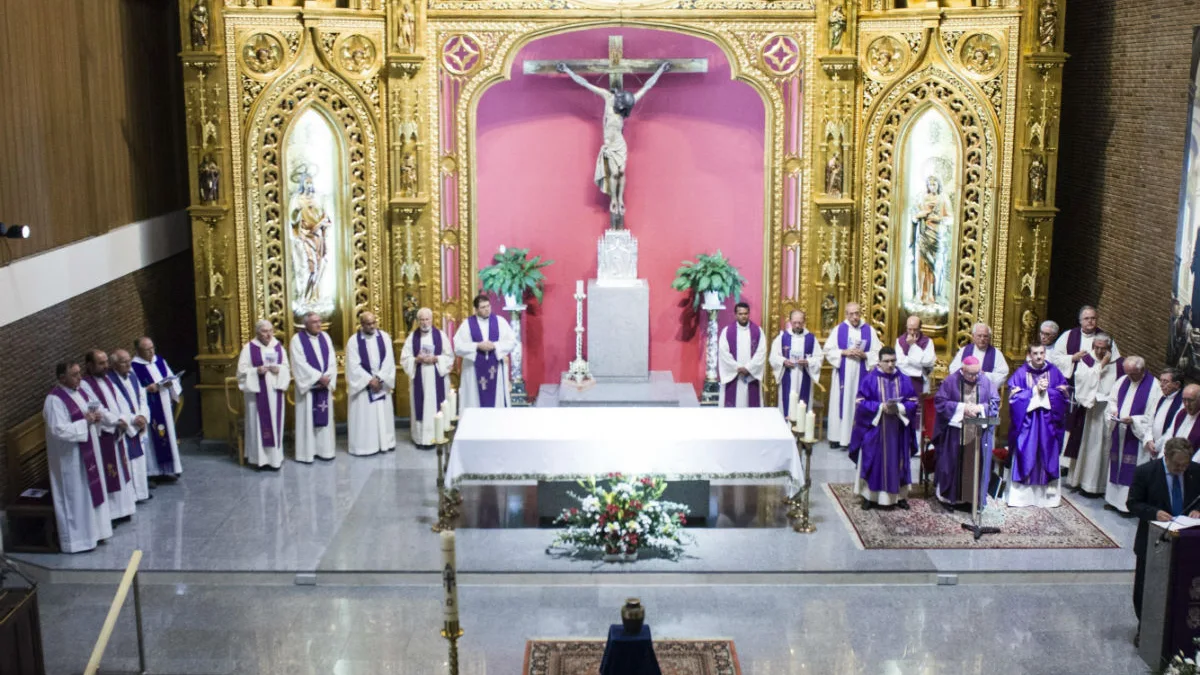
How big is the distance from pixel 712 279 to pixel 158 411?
21.6ft

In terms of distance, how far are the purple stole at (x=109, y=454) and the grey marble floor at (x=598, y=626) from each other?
1262mm

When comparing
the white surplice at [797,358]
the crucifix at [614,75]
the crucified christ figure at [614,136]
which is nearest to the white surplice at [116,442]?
the crucifix at [614,75]

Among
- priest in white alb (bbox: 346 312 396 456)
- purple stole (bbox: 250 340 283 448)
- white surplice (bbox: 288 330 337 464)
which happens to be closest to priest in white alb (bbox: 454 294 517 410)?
priest in white alb (bbox: 346 312 396 456)

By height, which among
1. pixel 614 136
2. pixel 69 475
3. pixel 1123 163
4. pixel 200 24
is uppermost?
pixel 200 24

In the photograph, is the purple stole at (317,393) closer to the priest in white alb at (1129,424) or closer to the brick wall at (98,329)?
the brick wall at (98,329)

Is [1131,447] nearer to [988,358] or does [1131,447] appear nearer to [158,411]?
[988,358]

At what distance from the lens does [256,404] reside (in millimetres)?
15508

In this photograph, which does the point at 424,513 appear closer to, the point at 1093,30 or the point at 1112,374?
the point at 1112,374

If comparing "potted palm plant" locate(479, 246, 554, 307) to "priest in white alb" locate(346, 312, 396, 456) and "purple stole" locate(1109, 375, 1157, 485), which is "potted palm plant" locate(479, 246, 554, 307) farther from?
"purple stole" locate(1109, 375, 1157, 485)

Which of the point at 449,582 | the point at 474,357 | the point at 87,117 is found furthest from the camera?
the point at 474,357

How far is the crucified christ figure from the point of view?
647 inches

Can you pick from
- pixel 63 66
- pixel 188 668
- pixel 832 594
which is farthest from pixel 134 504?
pixel 832 594

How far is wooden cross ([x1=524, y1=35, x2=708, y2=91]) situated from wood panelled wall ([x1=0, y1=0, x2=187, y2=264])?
15.2ft

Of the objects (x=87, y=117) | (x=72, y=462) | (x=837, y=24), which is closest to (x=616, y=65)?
(x=837, y=24)
